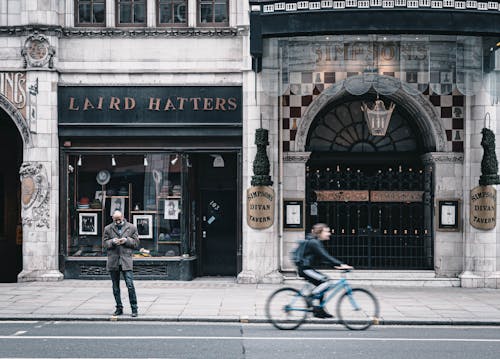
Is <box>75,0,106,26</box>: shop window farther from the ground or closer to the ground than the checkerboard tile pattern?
farther from the ground

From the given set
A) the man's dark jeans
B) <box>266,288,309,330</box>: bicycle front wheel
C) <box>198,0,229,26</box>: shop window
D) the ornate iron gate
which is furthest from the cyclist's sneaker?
<box>198,0,229,26</box>: shop window

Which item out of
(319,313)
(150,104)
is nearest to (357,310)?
(319,313)

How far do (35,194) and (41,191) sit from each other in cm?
16

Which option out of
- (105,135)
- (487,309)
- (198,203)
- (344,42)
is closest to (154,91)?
(105,135)

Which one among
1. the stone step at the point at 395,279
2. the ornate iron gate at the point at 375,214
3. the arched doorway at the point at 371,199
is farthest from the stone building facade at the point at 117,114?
the stone step at the point at 395,279

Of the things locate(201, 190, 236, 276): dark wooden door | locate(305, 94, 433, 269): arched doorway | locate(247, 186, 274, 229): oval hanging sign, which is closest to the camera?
locate(247, 186, 274, 229): oval hanging sign

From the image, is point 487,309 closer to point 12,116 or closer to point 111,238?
point 111,238

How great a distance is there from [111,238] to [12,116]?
636 cm

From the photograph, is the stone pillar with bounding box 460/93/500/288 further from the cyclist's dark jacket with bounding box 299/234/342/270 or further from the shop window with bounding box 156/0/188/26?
the shop window with bounding box 156/0/188/26

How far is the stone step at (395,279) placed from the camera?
18.6m

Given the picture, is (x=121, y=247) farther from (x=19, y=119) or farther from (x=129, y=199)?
(x=19, y=119)

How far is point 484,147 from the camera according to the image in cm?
1816

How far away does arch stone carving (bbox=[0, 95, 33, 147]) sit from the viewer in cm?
1858

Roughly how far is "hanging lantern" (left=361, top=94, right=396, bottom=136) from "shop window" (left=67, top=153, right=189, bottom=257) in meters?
4.86
